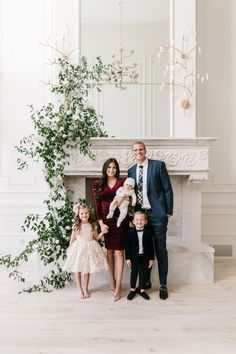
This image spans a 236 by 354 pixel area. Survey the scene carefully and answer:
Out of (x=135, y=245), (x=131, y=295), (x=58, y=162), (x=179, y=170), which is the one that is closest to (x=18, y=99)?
(x=58, y=162)

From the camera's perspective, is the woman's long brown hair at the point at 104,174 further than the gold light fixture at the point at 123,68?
No

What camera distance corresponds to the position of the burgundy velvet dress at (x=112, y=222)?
121 inches

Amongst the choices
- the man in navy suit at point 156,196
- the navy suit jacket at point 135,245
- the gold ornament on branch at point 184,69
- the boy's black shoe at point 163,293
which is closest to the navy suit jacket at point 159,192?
the man in navy suit at point 156,196

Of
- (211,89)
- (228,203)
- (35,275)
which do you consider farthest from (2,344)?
(211,89)

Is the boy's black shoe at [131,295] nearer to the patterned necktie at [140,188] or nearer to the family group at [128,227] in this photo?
the family group at [128,227]

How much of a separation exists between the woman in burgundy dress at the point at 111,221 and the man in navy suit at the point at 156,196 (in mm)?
187

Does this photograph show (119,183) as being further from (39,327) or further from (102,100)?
(39,327)

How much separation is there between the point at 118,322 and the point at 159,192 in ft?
3.79

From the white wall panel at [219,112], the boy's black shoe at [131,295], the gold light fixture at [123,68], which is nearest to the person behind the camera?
the boy's black shoe at [131,295]

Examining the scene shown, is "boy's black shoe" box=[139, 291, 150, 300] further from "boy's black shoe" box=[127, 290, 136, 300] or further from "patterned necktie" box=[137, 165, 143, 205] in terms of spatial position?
"patterned necktie" box=[137, 165, 143, 205]

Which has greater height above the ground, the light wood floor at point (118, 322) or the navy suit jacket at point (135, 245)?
the navy suit jacket at point (135, 245)

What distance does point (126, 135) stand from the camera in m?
3.71

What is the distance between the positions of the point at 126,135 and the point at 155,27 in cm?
116

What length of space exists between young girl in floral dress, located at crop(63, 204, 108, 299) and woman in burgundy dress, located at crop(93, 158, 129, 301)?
9cm
